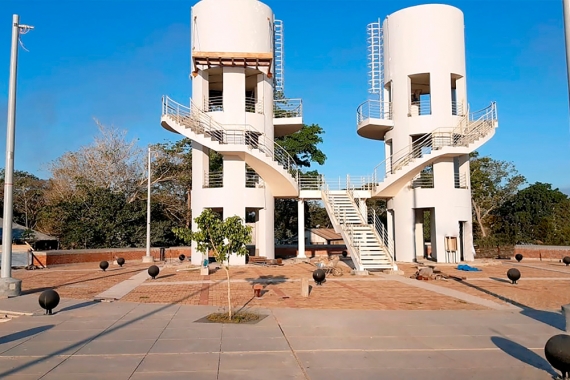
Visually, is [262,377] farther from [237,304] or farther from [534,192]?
[534,192]

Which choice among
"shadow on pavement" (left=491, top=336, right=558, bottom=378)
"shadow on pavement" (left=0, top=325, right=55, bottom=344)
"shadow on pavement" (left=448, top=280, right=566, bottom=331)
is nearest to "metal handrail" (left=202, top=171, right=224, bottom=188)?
"shadow on pavement" (left=448, top=280, right=566, bottom=331)

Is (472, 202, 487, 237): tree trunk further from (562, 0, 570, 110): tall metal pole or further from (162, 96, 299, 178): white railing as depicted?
(562, 0, 570, 110): tall metal pole

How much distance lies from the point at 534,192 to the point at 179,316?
159 ft

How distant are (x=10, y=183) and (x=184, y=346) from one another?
1115cm

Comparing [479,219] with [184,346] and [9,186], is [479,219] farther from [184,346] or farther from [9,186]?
[184,346]

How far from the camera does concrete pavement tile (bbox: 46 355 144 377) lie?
312 inches

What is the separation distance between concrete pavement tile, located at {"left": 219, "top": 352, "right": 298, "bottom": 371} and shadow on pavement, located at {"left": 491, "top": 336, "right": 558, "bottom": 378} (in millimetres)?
3981

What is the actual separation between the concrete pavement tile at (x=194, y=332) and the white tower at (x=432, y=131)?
22.5 metres

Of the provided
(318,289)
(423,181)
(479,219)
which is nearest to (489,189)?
(479,219)

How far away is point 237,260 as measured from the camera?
30.4m

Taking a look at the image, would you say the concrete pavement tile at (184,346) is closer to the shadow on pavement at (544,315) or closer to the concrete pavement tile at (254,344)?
the concrete pavement tile at (254,344)

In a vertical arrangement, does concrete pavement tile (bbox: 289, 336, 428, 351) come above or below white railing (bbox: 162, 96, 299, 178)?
below

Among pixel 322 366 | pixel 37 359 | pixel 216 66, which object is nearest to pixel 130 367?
pixel 37 359

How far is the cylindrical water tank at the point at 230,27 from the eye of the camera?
31.4 m
